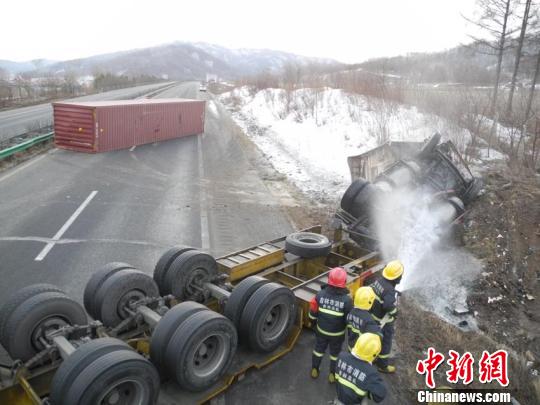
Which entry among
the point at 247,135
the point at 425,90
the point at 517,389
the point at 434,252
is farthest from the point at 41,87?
the point at 517,389

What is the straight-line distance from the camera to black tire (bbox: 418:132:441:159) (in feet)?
35.0

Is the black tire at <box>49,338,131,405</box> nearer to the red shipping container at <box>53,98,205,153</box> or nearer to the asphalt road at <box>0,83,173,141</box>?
the red shipping container at <box>53,98,205,153</box>

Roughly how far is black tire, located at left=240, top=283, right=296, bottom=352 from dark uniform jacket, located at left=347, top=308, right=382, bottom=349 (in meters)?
0.91

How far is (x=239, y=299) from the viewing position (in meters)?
5.09

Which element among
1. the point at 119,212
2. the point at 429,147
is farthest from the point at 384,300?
the point at 119,212

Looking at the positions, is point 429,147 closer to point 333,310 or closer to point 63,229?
point 333,310

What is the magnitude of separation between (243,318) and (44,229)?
631 centimetres

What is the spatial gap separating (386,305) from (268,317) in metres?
1.42

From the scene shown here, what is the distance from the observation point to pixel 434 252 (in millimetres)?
9555

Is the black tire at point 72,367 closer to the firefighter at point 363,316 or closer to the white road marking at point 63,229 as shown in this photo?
the firefighter at point 363,316

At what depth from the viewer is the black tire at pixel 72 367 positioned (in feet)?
11.6

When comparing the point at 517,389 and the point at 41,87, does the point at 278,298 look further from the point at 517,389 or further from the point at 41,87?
the point at 41,87

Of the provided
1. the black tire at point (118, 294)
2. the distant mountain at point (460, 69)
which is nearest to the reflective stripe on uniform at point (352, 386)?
the black tire at point (118, 294)
